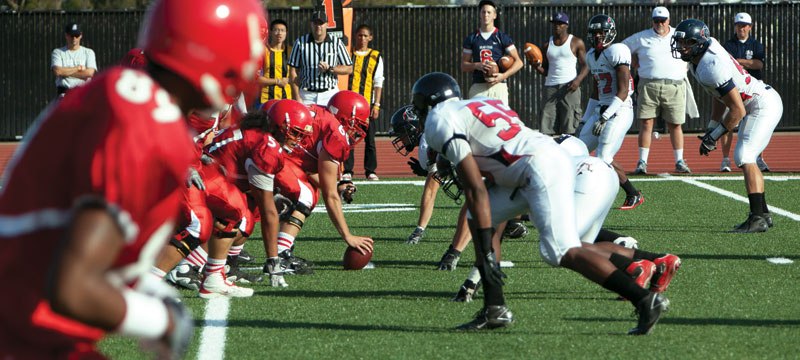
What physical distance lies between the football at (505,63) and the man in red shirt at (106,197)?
30.3 ft

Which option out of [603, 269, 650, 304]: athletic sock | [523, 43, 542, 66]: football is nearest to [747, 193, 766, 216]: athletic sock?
[603, 269, 650, 304]: athletic sock

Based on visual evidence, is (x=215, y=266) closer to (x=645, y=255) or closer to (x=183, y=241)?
(x=183, y=241)

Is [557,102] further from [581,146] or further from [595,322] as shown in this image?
[595,322]

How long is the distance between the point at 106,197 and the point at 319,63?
9.69m

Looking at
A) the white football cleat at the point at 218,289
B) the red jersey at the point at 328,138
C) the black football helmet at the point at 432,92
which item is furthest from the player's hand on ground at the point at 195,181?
the black football helmet at the point at 432,92

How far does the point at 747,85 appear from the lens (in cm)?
814

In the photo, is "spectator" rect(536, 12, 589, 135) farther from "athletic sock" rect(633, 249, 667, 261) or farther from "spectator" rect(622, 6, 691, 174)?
"athletic sock" rect(633, 249, 667, 261)

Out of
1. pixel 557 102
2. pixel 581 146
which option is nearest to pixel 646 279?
pixel 581 146

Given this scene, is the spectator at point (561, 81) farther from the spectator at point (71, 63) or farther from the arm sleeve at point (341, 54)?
the spectator at point (71, 63)

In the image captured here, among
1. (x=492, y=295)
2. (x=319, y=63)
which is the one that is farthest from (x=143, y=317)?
(x=319, y=63)

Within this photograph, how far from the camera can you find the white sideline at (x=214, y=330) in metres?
4.33

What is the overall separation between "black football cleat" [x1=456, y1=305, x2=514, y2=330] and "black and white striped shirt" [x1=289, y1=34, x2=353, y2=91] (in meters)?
6.94

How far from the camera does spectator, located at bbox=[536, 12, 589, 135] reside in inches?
475

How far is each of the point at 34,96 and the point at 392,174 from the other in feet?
32.5
